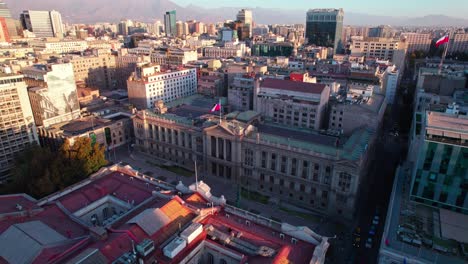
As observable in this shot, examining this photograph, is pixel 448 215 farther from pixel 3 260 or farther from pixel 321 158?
pixel 3 260

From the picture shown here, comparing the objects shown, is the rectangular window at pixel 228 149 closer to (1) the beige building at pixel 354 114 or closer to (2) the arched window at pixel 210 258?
(1) the beige building at pixel 354 114

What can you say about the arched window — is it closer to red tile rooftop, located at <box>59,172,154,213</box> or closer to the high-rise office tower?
red tile rooftop, located at <box>59,172,154,213</box>

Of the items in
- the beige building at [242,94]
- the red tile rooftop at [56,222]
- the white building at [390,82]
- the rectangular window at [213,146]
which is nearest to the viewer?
the red tile rooftop at [56,222]

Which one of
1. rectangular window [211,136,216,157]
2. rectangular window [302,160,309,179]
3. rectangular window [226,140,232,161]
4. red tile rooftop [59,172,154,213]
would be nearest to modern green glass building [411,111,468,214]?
rectangular window [302,160,309,179]

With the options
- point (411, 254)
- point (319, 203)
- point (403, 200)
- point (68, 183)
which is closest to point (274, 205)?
point (319, 203)

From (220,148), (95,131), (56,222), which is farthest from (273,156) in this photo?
(95,131)

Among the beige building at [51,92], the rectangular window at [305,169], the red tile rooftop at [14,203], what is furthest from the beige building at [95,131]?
the rectangular window at [305,169]

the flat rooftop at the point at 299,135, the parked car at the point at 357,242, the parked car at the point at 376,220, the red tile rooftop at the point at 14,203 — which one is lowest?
the parked car at the point at 357,242
